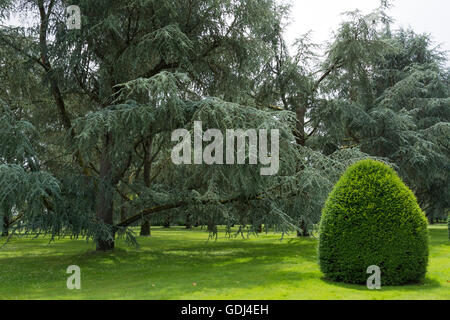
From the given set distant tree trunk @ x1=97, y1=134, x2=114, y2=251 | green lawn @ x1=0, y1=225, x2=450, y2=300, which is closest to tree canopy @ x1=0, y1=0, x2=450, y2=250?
distant tree trunk @ x1=97, y1=134, x2=114, y2=251

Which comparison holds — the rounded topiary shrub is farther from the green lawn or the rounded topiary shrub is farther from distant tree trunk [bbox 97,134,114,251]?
distant tree trunk [bbox 97,134,114,251]

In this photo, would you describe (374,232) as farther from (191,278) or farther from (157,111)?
(157,111)

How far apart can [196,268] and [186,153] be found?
3495mm

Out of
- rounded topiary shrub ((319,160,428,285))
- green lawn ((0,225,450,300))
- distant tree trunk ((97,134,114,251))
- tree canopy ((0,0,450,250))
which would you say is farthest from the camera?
distant tree trunk ((97,134,114,251))

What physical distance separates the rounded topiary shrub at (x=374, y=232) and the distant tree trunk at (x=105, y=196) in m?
6.28

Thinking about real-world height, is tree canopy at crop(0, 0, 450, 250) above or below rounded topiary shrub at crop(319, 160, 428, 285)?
above

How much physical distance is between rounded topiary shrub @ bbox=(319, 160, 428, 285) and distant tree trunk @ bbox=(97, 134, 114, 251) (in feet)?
20.6

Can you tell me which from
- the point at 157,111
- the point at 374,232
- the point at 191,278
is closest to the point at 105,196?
the point at 157,111

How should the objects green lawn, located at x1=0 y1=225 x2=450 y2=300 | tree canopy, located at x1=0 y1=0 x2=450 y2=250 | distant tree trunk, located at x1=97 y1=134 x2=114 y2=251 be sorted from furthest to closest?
distant tree trunk, located at x1=97 y1=134 x2=114 y2=251 < tree canopy, located at x1=0 y1=0 x2=450 y2=250 < green lawn, located at x1=0 y1=225 x2=450 y2=300

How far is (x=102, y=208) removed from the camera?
12602mm

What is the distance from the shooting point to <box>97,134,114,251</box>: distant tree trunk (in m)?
11.3

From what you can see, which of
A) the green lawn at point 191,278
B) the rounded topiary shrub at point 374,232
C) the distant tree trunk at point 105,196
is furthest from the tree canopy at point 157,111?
the rounded topiary shrub at point 374,232

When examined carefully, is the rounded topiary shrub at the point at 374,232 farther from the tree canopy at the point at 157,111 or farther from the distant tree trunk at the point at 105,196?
the distant tree trunk at the point at 105,196
